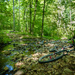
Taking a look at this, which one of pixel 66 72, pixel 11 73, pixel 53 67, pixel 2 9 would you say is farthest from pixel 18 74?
pixel 2 9

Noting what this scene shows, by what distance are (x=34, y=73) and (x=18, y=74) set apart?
0.92 m

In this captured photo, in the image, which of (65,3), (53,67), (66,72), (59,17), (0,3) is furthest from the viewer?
(59,17)

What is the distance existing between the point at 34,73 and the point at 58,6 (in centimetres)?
1978

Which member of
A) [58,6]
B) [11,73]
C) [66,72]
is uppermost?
[58,6]

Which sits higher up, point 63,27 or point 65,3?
point 65,3

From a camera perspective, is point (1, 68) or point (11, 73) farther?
point (1, 68)

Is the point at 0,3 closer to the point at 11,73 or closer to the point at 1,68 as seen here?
the point at 1,68

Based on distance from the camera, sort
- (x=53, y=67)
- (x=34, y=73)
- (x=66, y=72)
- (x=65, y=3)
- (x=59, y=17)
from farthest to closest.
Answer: (x=59, y=17) < (x=65, y=3) < (x=53, y=67) < (x=34, y=73) < (x=66, y=72)

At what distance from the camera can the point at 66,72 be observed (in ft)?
12.0

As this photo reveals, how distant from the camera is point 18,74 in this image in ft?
12.7

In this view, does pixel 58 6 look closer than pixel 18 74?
No

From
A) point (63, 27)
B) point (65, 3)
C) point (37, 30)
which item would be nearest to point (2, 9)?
point (37, 30)

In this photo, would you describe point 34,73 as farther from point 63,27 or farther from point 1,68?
point 63,27

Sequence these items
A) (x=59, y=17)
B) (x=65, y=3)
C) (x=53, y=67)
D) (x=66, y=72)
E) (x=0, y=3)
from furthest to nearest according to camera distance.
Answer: (x=59, y=17) → (x=65, y=3) → (x=0, y=3) → (x=53, y=67) → (x=66, y=72)
